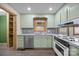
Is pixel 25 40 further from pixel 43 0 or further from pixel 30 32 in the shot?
pixel 43 0

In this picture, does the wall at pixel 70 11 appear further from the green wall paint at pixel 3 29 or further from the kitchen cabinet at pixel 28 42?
the green wall paint at pixel 3 29

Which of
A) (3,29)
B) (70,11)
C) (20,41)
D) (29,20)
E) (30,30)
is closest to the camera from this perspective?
(70,11)

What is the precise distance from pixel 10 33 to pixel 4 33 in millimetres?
1221

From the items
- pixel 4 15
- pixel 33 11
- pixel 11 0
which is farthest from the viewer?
pixel 4 15

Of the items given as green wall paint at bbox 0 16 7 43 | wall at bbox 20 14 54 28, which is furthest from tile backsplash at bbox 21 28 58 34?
green wall paint at bbox 0 16 7 43

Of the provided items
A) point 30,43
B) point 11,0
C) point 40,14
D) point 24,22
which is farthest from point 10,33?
point 11,0

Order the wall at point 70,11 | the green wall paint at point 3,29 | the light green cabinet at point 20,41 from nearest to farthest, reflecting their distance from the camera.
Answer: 1. the wall at point 70,11
2. the light green cabinet at point 20,41
3. the green wall paint at point 3,29

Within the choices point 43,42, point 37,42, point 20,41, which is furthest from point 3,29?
point 43,42

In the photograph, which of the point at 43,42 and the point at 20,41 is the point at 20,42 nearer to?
the point at 20,41

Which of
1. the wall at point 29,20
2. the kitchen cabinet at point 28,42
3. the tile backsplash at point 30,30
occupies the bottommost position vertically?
the kitchen cabinet at point 28,42

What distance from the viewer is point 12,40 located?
20.1ft

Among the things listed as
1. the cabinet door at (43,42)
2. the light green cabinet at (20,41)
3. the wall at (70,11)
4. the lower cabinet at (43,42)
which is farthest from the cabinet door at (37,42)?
the wall at (70,11)

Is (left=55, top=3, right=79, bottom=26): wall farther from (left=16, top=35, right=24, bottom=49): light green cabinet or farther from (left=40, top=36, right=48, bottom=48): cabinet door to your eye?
(left=16, top=35, right=24, bottom=49): light green cabinet

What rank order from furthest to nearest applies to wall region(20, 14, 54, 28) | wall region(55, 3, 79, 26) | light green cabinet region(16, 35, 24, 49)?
wall region(20, 14, 54, 28) → light green cabinet region(16, 35, 24, 49) → wall region(55, 3, 79, 26)
